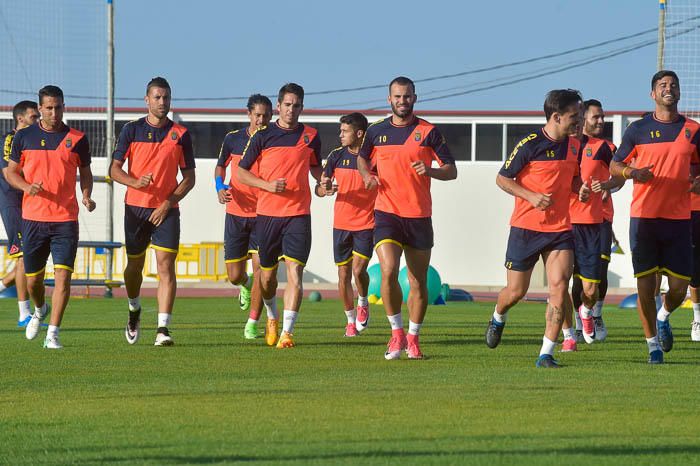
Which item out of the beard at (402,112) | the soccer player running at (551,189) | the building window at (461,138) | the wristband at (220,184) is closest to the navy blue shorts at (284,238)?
the beard at (402,112)

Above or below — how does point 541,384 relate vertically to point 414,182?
below

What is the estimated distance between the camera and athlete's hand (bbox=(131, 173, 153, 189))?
12.3 m

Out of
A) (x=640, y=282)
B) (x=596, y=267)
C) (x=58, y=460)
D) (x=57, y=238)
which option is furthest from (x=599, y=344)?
(x=58, y=460)

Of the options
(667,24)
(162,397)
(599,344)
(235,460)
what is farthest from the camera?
(667,24)

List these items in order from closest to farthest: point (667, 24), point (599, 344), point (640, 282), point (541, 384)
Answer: point (541, 384)
point (640, 282)
point (599, 344)
point (667, 24)

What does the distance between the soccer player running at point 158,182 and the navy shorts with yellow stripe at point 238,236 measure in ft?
5.48

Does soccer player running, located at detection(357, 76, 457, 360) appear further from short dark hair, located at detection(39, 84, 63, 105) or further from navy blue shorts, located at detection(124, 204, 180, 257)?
short dark hair, located at detection(39, 84, 63, 105)

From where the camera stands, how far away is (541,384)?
30.3ft

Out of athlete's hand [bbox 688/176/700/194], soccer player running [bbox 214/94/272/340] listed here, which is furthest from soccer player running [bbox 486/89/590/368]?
soccer player running [bbox 214/94/272/340]

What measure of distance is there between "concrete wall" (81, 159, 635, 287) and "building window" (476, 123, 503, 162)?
1.95m

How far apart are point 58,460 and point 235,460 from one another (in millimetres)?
832

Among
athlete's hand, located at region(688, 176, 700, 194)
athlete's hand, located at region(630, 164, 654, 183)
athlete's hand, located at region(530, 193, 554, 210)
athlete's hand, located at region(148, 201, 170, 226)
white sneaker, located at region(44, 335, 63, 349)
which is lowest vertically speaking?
white sneaker, located at region(44, 335, 63, 349)

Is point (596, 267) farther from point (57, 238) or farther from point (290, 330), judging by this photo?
point (57, 238)

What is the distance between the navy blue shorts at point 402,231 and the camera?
1128 cm
